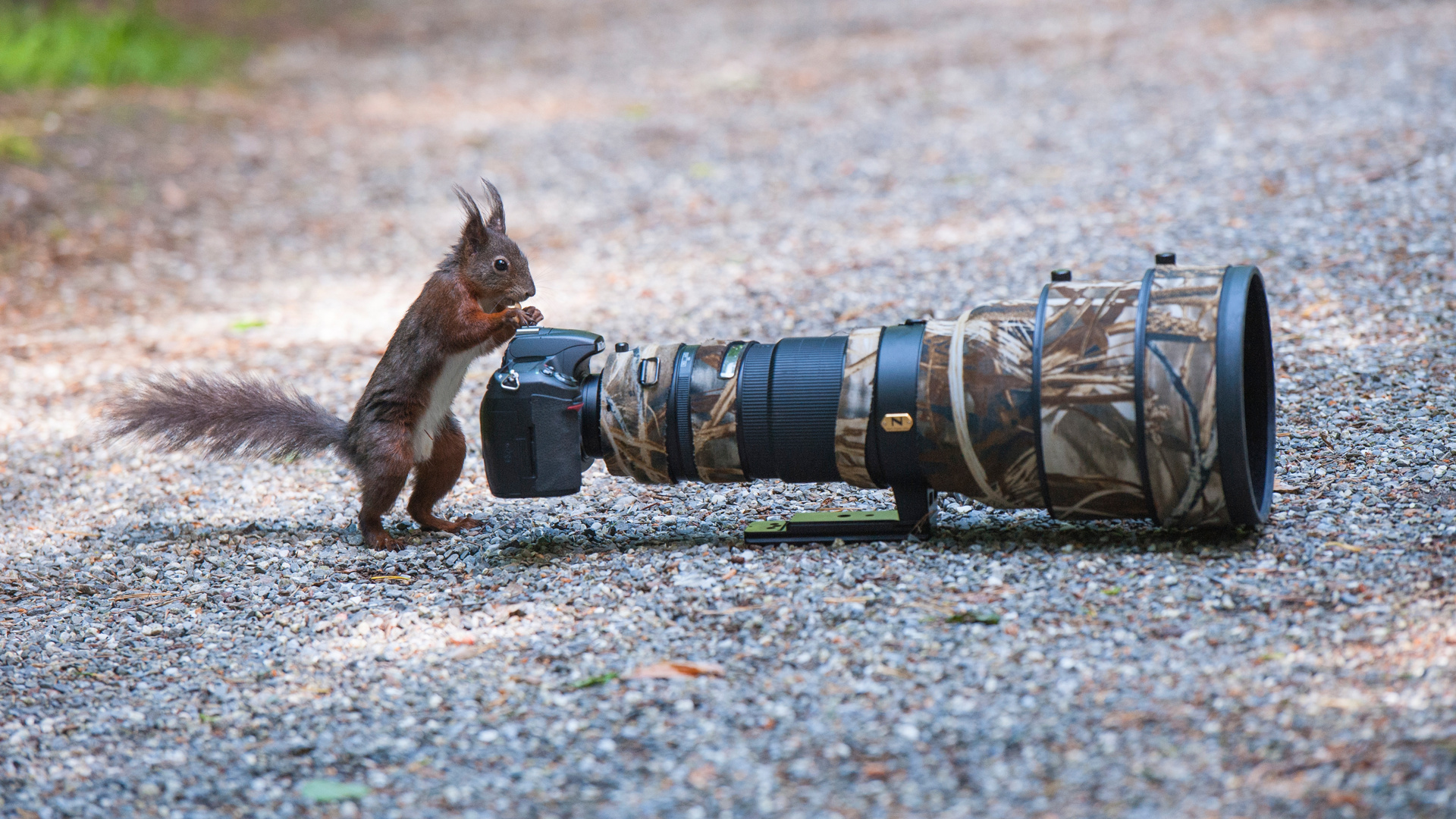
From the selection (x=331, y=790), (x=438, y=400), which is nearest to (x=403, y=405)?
(x=438, y=400)

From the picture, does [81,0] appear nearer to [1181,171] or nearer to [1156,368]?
[1181,171]

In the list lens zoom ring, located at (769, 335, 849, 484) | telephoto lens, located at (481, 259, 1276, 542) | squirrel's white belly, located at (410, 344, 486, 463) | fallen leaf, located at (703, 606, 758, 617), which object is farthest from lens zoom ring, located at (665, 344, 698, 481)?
squirrel's white belly, located at (410, 344, 486, 463)

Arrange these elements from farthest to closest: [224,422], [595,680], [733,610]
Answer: [224,422], [733,610], [595,680]

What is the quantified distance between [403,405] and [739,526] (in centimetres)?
96

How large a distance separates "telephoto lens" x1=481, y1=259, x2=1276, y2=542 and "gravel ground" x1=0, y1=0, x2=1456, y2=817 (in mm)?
175

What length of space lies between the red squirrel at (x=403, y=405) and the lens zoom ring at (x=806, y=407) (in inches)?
28.5

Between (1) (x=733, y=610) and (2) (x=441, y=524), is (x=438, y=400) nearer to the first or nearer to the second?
(2) (x=441, y=524)

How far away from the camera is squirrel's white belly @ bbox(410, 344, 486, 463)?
11.8 ft

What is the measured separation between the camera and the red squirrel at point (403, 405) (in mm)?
3566

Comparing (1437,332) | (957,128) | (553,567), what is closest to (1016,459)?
(553,567)

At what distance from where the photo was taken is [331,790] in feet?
8.07

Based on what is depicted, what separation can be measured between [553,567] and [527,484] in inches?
9.0

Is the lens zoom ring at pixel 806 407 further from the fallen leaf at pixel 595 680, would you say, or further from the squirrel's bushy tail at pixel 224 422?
the squirrel's bushy tail at pixel 224 422

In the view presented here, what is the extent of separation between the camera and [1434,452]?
3.62 metres
